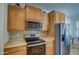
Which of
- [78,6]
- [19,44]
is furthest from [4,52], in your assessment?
[78,6]

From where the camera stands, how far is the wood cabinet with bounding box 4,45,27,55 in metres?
1.54

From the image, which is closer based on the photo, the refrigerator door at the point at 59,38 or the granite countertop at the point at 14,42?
the granite countertop at the point at 14,42

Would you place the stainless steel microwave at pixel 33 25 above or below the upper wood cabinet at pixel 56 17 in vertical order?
below

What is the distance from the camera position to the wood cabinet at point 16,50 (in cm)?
154

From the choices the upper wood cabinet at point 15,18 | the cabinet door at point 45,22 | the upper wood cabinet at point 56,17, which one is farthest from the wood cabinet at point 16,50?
the upper wood cabinet at point 56,17

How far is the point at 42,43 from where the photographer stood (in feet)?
5.34

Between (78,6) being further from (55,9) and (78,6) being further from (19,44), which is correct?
(19,44)

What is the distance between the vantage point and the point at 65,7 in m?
1.59

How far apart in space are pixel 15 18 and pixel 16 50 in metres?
0.40

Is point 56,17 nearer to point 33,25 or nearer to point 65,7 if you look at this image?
point 65,7

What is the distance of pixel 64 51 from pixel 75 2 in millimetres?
639

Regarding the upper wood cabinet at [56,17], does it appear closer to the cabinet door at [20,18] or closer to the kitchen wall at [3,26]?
the cabinet door at [20,18]

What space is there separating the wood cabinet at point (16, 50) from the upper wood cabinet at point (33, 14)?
1.20 feet

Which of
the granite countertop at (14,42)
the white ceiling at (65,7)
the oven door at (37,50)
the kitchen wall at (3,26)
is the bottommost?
the oven door at (37,50)
